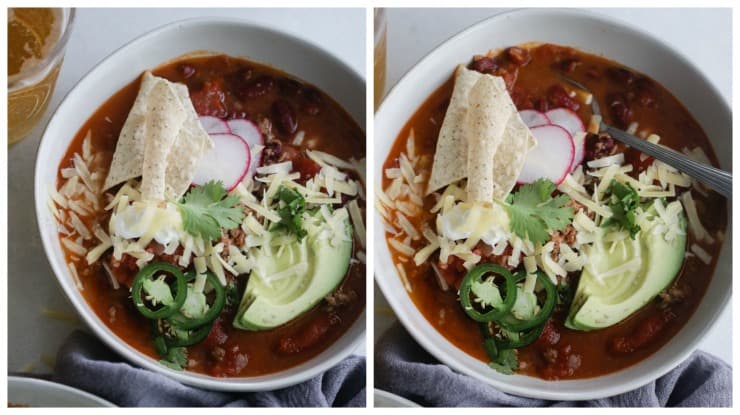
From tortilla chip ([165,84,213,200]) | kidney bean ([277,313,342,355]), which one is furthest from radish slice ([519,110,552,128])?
tortilla chip ([165,84,213,200])

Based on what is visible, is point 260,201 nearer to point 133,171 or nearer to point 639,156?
point 133,171

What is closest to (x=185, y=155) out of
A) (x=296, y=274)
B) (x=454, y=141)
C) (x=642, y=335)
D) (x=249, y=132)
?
(x=249, y=132)

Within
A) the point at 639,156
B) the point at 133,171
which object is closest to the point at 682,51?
the point at 639,156

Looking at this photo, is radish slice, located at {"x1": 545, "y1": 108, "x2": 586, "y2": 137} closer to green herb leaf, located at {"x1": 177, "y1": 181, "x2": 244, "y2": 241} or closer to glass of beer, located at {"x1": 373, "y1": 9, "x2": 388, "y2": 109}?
glass of beer, located at {"x1": 373, "y1": 9, "x2": 388, "y2": 109}

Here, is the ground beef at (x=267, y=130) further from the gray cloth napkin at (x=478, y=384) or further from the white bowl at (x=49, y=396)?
the white bowl at (x=49, y=396)

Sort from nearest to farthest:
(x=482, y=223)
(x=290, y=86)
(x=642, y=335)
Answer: (x=482, y=223), (x=642, y=335), (x=290, y=86)

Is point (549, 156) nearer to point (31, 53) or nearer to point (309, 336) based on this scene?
point (309, 336)
